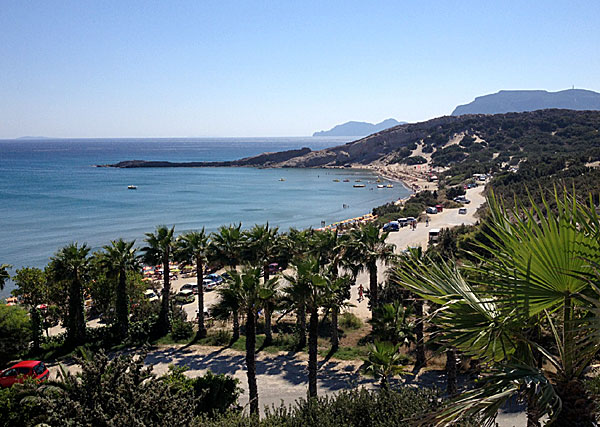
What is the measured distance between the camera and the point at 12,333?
18641mm

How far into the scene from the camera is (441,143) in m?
136

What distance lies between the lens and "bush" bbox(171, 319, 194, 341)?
896 inches

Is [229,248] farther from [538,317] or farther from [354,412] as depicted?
[538,317]

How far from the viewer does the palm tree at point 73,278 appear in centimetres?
2119

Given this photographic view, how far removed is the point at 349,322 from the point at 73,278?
14.2m

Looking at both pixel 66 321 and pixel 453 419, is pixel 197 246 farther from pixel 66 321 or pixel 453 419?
pixel 453 419

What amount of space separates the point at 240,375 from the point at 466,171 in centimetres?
8669

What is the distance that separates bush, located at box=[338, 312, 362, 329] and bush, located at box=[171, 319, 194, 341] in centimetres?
798

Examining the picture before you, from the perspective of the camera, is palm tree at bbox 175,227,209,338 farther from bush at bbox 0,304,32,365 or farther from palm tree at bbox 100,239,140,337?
bush at bbox 0,304,32,365

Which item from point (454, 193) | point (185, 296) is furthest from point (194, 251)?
point (454, 193)

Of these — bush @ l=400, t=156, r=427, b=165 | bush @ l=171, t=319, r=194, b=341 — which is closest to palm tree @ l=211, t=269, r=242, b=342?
bush @ l=171, t=319, r=194, b=341

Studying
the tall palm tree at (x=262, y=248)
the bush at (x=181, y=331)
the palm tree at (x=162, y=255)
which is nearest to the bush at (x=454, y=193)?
the tall palm tree at (x=262, y=248)

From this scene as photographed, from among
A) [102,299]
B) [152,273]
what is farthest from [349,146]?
[102,299]

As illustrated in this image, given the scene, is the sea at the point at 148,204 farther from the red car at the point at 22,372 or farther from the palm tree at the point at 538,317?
the palm tree at the point at 538,317
